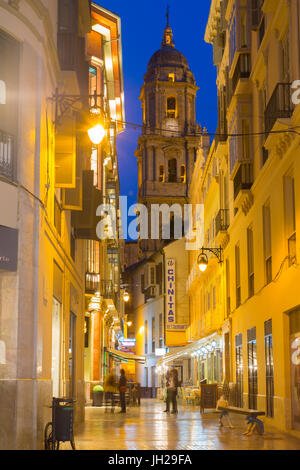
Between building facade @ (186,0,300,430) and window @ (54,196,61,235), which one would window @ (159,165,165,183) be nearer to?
building facade @ (186,0,300,430)

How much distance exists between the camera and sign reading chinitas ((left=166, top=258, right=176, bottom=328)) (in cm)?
5709

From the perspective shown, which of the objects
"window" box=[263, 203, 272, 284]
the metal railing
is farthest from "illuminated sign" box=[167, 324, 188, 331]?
"window" box=[263, 203, 272, 284]

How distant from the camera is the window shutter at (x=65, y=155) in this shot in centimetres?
1575

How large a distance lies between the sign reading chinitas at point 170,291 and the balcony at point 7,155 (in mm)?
44983

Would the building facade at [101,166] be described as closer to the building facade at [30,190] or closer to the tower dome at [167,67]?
the building facade at [30,190]

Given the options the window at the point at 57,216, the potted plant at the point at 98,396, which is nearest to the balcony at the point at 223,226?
the potted plant at the point at 98,396

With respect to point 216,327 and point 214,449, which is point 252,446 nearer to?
point 214,449

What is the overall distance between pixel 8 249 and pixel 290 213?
28.1 ft

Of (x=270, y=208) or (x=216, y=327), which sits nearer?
(x=270, y=208)

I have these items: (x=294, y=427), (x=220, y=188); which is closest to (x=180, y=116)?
(x=220, y=188)

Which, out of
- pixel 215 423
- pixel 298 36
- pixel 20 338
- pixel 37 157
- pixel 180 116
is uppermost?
pixel 180 116

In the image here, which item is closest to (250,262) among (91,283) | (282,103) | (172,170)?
(282,103)

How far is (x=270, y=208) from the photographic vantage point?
68.0ft

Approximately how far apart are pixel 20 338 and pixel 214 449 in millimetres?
4339
